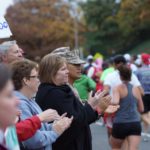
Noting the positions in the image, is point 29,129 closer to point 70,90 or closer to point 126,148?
point 70,90

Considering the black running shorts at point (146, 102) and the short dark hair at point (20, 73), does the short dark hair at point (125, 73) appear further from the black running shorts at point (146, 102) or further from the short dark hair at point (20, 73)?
the black running shorts at point (146, 102)

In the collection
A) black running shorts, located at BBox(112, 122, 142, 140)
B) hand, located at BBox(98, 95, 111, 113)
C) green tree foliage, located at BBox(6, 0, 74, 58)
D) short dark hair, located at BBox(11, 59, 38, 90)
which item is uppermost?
short dark hair, located at BBox(11, 59, 38, 90)

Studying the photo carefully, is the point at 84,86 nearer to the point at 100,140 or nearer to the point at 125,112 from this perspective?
the point at 125,112

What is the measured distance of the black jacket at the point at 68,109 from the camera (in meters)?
4.87

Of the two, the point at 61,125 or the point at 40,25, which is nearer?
the point at 61,125

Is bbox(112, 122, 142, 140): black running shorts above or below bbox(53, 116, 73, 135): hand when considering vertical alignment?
below

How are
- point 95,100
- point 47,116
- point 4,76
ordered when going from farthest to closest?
point 95,100, point 47,116, point 4,76

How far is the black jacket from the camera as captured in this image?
192 inches

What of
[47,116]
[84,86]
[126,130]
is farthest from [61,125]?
[84,86]

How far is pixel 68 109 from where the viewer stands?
485 centimetres

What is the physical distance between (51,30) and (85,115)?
236 feet

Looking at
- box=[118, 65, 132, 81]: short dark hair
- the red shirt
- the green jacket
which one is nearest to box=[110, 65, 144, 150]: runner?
box=[118, 65, 132, 81]: short dark hair

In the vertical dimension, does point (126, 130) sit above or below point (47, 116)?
below

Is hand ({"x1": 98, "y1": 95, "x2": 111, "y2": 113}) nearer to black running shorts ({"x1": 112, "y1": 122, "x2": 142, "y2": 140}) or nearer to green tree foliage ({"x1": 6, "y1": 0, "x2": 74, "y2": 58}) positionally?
black running shorts ({"x1": 112, "y1": 122, "x2": 142, "y2": 140})
